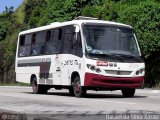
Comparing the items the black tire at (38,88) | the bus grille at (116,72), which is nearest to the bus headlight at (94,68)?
the bus grille at (116,72)

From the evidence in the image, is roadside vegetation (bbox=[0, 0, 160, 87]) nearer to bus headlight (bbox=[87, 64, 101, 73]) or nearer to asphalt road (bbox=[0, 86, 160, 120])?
bus headlight (bbox=[87, 64, 101, 73])

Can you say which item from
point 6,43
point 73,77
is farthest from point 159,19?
point 6,43

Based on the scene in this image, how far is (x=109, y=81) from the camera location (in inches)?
789

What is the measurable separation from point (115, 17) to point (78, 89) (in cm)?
1538

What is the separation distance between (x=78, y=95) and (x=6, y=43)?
3638 cm

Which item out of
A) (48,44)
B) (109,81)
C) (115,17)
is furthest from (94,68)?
(115,17)

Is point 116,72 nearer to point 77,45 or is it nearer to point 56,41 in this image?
point 77,45

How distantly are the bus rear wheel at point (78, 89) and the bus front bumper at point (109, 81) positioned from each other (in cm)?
57

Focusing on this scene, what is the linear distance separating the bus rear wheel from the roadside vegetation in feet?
36.4

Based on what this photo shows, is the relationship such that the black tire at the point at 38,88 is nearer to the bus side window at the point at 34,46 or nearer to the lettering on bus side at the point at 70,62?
the bus side window at the point at 34,46

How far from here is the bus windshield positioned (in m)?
20.3

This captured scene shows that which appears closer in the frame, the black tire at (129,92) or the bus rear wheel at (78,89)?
the bus rear wheel at (78,89)

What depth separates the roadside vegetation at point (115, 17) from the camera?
3166 cm

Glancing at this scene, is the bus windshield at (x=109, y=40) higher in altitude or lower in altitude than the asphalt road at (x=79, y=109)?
higher
